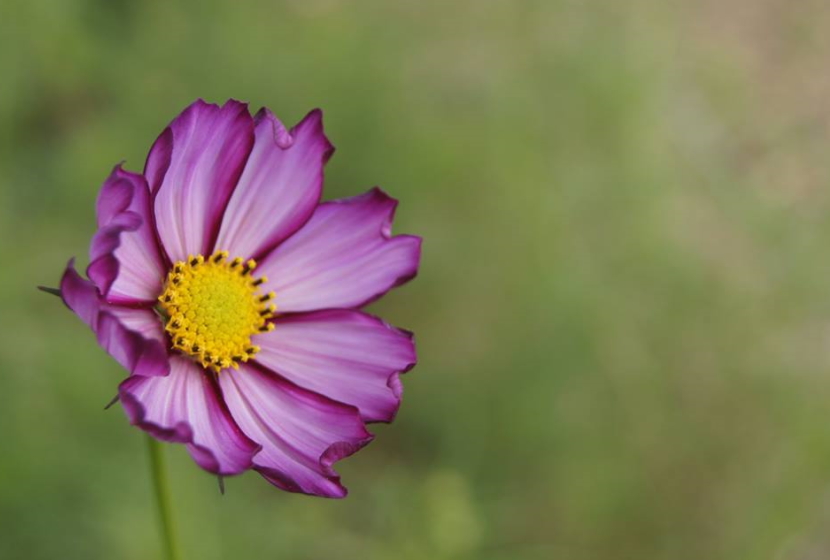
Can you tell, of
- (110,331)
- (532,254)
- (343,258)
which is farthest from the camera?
(532,254)

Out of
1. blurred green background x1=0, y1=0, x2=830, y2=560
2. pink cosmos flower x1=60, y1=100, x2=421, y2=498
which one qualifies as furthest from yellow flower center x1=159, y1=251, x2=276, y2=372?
blurred green background x1=0, y1=0, x2=830, y2=560

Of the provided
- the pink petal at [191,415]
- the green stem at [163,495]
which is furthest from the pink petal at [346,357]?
the green stem at [163,495]

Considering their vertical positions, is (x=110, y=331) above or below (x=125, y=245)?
below

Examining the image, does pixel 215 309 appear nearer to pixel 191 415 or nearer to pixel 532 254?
pixel 191 415

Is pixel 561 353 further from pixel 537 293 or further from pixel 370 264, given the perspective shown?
pixel 370 264

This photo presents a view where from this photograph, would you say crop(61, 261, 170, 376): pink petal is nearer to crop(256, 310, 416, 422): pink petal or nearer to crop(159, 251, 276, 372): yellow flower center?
crop(159, 251, 276, 372): yellow flower center

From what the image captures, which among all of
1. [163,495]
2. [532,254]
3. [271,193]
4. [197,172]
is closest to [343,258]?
[271,193]

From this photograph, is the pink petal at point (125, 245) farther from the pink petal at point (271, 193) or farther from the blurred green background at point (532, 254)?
the blurred green background at point (532, 254)
